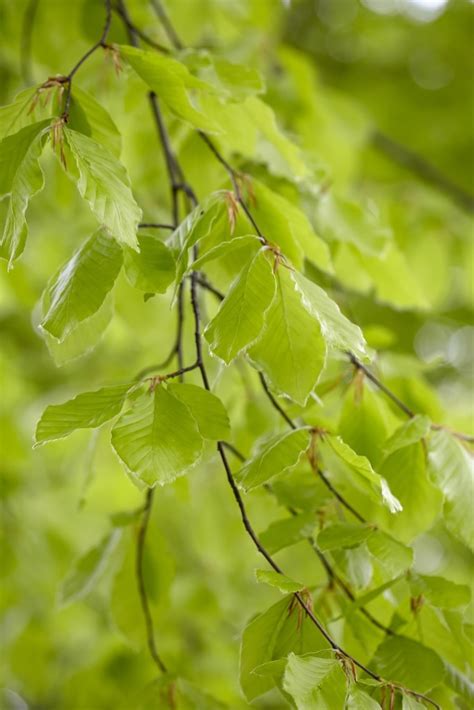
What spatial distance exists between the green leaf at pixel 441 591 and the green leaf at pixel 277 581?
7.4 inches

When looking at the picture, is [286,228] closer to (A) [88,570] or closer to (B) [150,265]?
(B) [150,265]

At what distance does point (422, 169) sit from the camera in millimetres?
2162

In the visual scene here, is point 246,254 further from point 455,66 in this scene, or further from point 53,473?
point 53,473

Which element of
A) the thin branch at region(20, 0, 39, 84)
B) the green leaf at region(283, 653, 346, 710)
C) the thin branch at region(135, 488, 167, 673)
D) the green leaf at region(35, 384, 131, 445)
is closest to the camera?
the green leaf at region(283, 653, 346, 710)

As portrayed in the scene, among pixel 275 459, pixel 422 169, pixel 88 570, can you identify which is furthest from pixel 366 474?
pixel 422 169

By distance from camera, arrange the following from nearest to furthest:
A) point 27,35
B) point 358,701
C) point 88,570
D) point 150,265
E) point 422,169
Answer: point 358,701, point 150,265, point 88,570, point 27,35, point 422,169

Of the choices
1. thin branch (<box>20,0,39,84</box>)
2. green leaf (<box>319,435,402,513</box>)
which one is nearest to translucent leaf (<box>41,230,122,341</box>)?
green leaf (<box>319,435,402,513</box>)

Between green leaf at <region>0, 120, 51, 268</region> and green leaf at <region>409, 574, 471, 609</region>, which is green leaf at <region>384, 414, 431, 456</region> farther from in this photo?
green leaf at <region>0, 120, 51, 268</region>

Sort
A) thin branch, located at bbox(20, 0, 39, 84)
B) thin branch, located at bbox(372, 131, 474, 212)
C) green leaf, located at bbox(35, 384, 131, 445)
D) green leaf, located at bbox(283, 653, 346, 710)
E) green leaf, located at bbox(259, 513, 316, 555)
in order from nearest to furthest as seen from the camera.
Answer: green leaf, located at bbox(283, 653, 346, 710) < green leaf, located at bbox(35, 384, 131, 445) < green leaf, located at bbox(259, 513, 316, 555) < thin branch, located at bbox(20, 0, 39, 84) < thin branch, located at bbox(372, 131, 474, 212)

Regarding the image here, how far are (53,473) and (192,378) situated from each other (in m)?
2.51

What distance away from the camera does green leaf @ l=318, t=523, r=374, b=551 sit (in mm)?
705

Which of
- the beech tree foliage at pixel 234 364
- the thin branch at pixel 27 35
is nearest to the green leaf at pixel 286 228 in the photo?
the beech tree foliage at pixel 234 364

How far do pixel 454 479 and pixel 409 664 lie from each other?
19 centimetres

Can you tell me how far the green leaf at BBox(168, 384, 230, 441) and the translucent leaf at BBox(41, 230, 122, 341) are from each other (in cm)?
11
